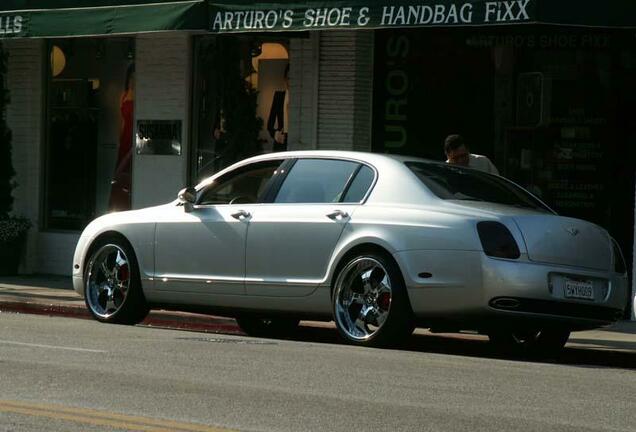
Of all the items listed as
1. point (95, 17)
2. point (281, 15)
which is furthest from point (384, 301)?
point (95, 17)

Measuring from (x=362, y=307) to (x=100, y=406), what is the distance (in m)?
4.13

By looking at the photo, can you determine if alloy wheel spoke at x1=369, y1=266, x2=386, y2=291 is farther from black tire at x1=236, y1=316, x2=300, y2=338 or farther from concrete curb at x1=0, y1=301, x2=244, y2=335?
concrete curb at x1=0, y1=301, x2=244, y2=335

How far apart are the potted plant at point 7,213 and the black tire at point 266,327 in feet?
23.5

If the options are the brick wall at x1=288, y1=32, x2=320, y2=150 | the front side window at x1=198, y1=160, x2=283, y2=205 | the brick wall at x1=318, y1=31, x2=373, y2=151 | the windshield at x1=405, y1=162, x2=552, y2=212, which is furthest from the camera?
the brick wall at x1=288, y1=32, x2=320, y2=150

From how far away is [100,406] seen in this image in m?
8.50

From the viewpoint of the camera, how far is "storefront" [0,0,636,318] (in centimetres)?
1736

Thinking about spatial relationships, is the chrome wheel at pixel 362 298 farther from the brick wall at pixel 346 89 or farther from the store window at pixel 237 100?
the store window at pixel 237 100

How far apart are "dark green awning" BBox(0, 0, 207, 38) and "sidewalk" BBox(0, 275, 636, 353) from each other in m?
3.16

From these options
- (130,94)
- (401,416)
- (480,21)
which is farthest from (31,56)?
(401,416)

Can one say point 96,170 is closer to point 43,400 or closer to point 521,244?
point 521,244

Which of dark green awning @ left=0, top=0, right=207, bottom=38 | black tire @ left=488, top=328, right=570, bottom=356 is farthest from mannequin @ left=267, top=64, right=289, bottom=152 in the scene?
black tire @ left=488, top=328, right=570, bottom=356

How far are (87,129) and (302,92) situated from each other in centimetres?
370

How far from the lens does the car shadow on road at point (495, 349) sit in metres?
13.0

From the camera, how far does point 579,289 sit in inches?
476
